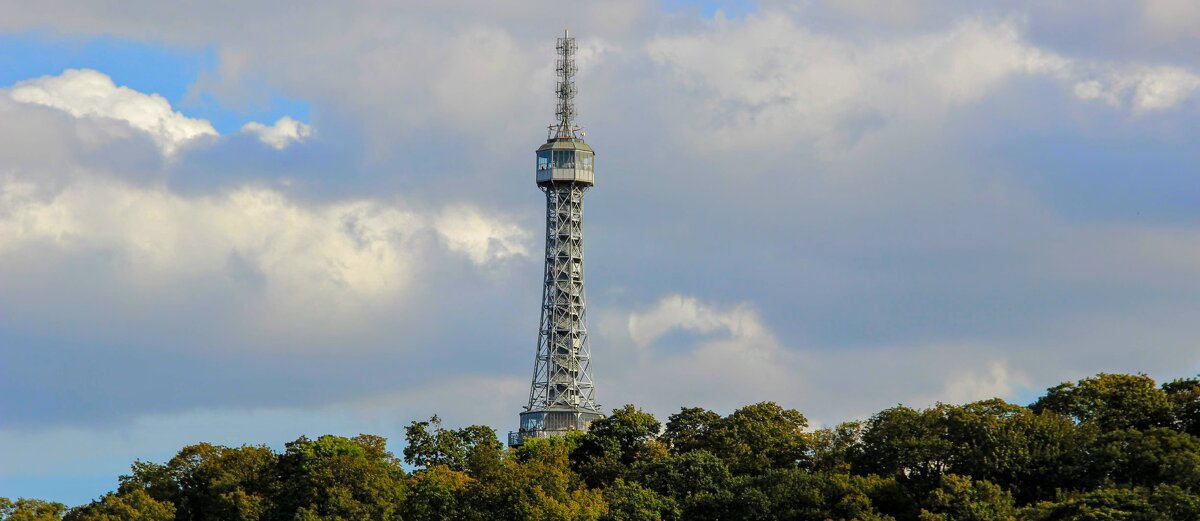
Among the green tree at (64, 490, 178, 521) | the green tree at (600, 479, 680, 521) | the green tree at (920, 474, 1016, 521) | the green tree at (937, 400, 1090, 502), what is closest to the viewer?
the green tree at (920, 474, 1016, 521)

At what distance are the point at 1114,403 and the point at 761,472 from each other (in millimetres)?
26901

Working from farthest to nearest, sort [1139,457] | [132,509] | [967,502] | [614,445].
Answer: [614,445] → [132,509] → [1139,457] → [967,502]

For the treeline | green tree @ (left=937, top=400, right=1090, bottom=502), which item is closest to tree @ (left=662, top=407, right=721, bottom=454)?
the treeline

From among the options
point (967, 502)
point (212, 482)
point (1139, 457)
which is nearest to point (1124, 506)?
point (1139, 457)

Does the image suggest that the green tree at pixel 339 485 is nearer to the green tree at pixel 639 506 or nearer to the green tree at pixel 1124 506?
the green tree at pixel 639 506

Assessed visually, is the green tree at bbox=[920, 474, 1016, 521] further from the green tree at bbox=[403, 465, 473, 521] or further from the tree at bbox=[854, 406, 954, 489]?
the green tree at bbox=[403, 465, 473, 521]

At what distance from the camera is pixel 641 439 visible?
194m

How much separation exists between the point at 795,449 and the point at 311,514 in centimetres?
3739

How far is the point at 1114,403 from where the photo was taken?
16888cm

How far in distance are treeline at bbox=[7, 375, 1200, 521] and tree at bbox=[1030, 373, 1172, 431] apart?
0.47ft

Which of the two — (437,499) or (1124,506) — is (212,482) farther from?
(1124,506)

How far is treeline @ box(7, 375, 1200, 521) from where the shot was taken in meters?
157

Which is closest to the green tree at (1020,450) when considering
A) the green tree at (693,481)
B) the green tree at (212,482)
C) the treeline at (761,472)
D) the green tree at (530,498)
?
the treeline at (761,472)

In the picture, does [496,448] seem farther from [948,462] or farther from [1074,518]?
[1074,518]
